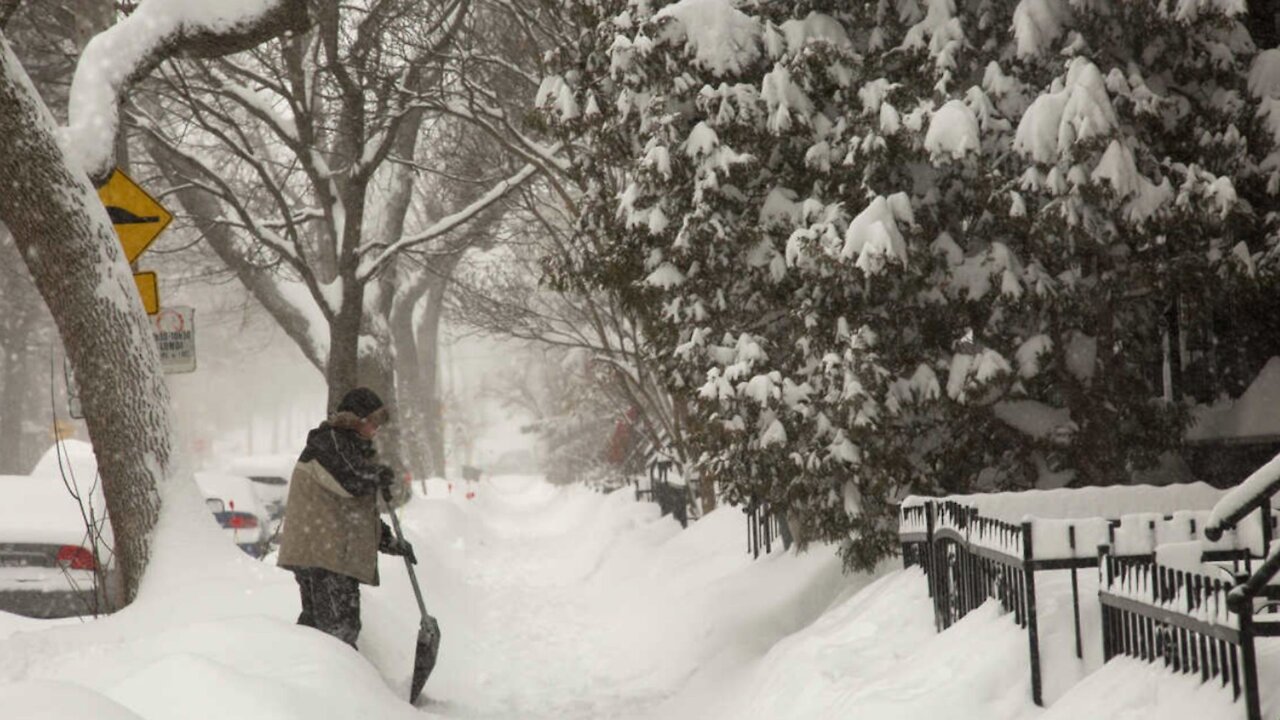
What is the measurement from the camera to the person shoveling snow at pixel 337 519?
777 centimetres

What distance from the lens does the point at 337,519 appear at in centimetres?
785

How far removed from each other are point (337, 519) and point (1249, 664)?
5329mm

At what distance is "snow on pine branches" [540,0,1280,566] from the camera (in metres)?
7.99

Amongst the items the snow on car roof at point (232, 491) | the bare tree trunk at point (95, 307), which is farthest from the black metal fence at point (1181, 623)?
the snow on car roof at point (232, 491)

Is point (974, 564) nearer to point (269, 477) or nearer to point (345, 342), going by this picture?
point (345, 342)

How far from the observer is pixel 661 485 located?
70.1ft

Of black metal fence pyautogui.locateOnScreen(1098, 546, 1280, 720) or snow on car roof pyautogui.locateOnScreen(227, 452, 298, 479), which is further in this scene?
snow on car roof pyautogui.locateOnScreen(227, 452, 298, 479)

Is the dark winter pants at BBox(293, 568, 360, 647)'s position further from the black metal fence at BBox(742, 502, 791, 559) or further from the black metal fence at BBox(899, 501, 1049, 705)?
the black metal fence at BBox(742, 502, 791, 559)

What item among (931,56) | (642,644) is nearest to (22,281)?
(642,644)

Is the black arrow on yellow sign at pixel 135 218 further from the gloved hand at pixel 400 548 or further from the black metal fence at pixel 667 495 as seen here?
the black metal fence at pixel 667 495

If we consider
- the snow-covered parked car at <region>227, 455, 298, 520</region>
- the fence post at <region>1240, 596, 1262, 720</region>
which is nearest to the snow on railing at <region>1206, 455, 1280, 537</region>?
the fence post at <region>1240, 596, 1262, 720</region>

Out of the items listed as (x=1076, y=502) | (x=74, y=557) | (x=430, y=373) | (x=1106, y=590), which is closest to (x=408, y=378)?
(x=430, y=373)

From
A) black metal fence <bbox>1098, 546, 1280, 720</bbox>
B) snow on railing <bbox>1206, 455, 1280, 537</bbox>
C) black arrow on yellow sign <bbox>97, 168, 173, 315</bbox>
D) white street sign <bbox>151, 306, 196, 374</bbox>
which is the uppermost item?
black arrow on yellow sign <bbox>97, 168, 173, 315</bbox>

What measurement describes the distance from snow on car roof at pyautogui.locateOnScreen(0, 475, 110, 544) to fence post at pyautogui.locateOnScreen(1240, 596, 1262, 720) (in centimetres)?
855
